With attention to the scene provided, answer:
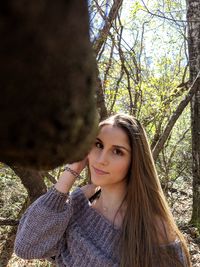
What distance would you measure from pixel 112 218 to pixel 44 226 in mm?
392

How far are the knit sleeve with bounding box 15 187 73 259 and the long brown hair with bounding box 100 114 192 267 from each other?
360mm

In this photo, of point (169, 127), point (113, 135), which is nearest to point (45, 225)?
point (113, 135)

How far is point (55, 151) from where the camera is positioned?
12.6 inches

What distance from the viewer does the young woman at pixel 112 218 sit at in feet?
7.63

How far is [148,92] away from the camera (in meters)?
5.95

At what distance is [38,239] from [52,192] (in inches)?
10.7

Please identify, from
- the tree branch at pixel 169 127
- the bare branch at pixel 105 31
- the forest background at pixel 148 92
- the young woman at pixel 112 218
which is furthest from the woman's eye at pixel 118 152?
the tree branch at pixel 169 127

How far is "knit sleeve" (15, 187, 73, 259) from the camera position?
2.45m

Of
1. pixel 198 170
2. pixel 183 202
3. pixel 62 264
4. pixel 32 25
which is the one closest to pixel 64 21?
pixel 32 25

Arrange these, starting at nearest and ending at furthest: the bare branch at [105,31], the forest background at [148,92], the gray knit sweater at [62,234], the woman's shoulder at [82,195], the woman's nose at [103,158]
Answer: the woman's nose at [103,158] → the gray knit sweater at [62,234] → the woman's shoulder at [82,195] → the bare branch at [105,31] → the forest background at [148,92]

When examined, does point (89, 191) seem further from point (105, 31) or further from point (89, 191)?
point (105, 31)

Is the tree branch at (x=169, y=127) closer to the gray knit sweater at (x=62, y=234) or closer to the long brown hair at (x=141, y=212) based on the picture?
the long brown hair at (x=141, y=212)

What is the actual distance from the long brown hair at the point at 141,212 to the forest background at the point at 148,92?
0.53 m

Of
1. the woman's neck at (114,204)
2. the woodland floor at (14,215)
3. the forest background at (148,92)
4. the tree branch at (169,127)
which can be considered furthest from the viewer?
the woodland floor at (14,215)
